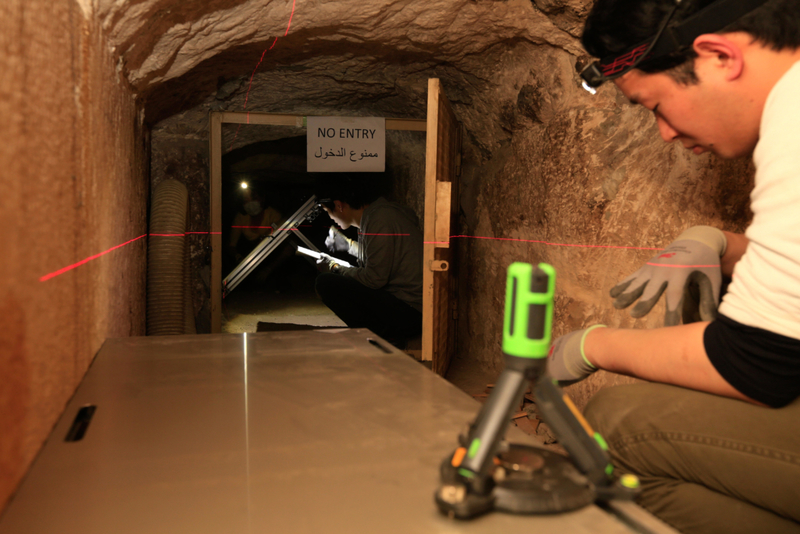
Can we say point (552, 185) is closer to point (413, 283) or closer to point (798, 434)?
point (413, 283)

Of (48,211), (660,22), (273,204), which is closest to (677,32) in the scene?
(660,22)

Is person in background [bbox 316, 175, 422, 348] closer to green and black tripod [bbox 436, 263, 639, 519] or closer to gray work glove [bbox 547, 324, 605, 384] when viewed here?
gray work glove [bbox 547, 324, 605, 384]

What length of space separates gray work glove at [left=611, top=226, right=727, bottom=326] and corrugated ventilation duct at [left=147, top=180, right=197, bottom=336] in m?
1.89

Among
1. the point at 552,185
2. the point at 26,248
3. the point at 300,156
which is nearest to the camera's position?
the point at 26,248

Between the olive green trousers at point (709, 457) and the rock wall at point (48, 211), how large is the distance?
89cm

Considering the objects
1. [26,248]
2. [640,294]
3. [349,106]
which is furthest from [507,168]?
[26,248]

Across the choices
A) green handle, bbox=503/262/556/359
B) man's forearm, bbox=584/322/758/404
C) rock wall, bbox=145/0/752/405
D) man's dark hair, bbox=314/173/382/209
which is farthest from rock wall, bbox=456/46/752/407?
green handle, bbox=503/262/556/359

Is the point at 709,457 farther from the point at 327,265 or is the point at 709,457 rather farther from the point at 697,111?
the point at 327,265

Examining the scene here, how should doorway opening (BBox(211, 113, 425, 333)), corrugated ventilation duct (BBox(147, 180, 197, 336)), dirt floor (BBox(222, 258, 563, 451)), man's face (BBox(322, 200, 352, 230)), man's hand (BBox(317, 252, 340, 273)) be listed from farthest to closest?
1. man's face (BBox(322, 200, 352, 230))
2. man's hand (BBox(317, 252, 340, 273))
3. doorway opening (BBox(211, 113, 425, 333))
4. dirt floor (BBox(222, 258, 563, 451))
5. corrugated ventilation duct (BBox(147, 180, 197, 336))

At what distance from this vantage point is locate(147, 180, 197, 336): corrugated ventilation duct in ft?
7.43

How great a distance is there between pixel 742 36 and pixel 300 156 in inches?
172

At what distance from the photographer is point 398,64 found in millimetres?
2637

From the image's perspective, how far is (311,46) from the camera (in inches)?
91.1

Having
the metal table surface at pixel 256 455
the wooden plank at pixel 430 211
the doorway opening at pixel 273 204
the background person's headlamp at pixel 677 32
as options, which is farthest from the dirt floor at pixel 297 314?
the background person's headlamp at pixel 677 32
